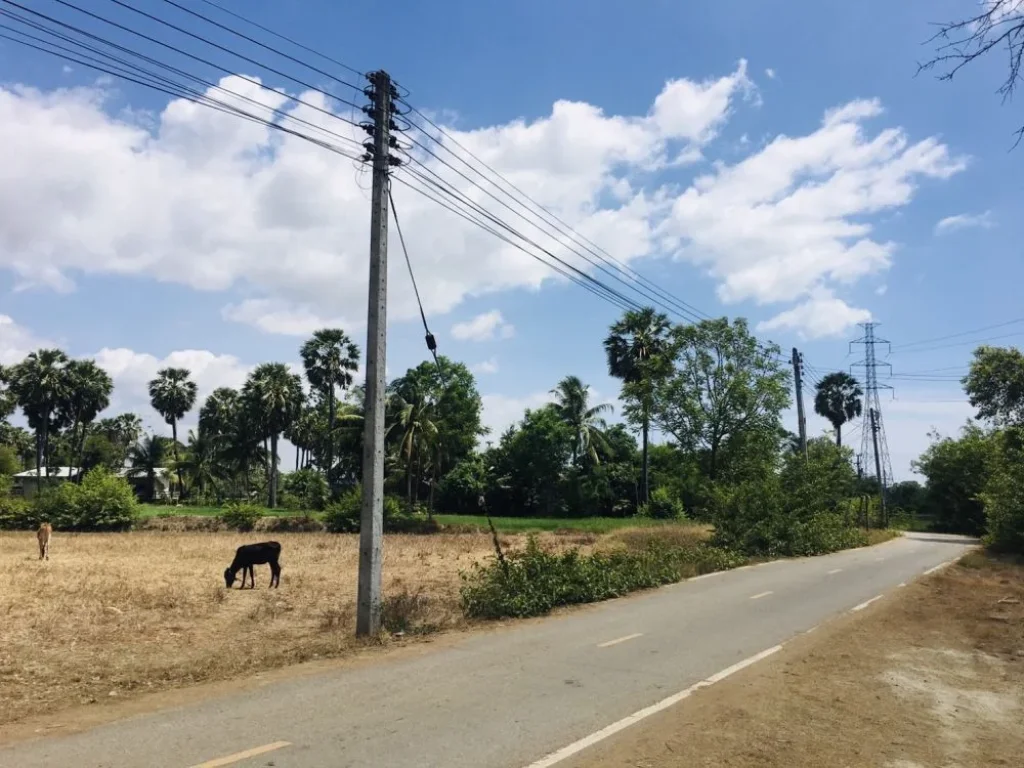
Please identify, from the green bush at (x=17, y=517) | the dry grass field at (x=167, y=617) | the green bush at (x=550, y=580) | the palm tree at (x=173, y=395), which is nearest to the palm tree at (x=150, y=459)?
the palm tree at (x=173, y=395)

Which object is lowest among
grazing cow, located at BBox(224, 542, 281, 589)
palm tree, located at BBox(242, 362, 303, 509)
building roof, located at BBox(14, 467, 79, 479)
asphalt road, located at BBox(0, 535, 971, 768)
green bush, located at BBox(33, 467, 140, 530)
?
asphalt road, located at BBox(0, 535, 971, 768)

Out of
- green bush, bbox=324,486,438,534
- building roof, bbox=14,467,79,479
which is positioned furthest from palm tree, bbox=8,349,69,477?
green bush, bbox=324,486,438,534

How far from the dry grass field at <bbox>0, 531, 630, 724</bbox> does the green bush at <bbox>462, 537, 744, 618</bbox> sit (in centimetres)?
75

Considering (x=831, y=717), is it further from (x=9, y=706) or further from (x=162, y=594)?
(x=162, y=594)

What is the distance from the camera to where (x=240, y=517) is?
48.5m

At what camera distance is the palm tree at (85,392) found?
230ft

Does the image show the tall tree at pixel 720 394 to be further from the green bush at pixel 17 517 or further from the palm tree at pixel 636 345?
the green bush at pixel 17 517

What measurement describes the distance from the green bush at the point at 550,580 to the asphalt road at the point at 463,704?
0.95 m

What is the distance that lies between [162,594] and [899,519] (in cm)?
7771

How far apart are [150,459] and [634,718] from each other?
307ft

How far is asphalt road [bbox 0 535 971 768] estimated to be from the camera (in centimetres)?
625

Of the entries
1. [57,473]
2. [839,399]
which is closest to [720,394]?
[839,399]

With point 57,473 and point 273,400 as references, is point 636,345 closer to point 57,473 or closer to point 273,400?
point 273,400

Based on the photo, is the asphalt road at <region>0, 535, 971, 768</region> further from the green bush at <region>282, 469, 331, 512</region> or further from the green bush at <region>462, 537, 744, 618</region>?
the green bush at <region>282, 469, 331, 512</region>
